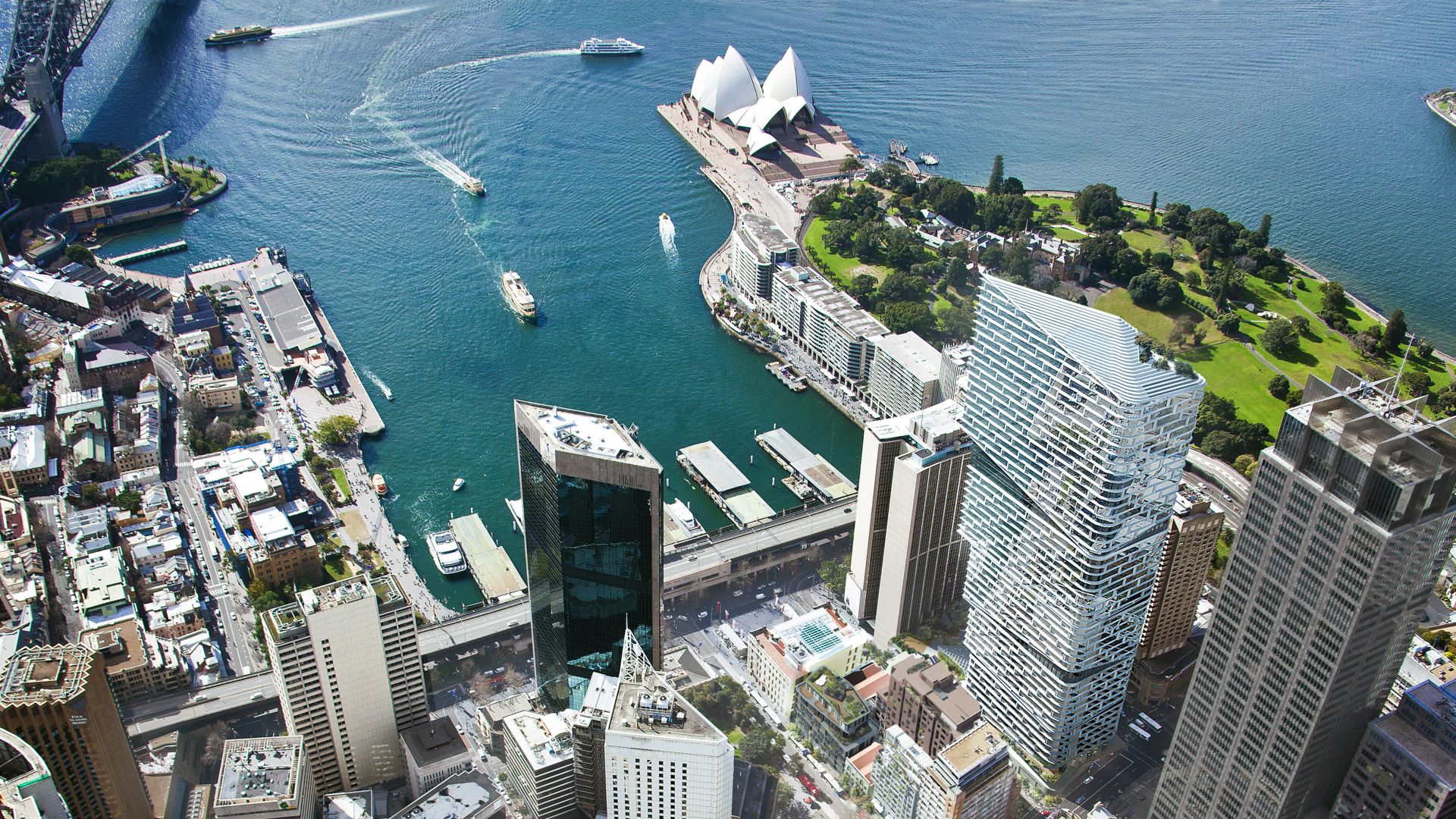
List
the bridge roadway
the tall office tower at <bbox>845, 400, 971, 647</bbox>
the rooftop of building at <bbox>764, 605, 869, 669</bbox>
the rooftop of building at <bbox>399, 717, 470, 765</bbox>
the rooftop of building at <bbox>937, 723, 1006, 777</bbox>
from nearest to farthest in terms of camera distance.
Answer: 1. the rooftop of building at <bbox>937, 723, 1006, 777</bbox>
2. the rooftop of building at <bbox>399, 717, 470, 765</bbox>
3. the bridge roadway
4. the tall office tower at <bbox>845, 400, 971, 647</bbox>
5. the rooftop of building at <bbox>764, 605, 869, 669</bbox>

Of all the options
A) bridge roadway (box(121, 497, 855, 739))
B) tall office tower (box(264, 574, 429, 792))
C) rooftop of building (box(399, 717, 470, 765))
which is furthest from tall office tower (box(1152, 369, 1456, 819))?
tall office tower (box(264, 574, 429, 792))

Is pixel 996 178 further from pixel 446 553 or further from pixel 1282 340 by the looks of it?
pixel 446 553

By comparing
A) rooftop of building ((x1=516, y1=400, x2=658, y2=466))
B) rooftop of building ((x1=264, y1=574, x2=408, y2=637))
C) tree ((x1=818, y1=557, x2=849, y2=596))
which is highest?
rooftop of building ((x1=516, y1=400, x2=658, y2=466))

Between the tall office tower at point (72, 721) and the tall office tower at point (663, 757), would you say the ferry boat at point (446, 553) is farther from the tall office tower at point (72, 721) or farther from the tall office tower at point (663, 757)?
the tall office tower at point (663, 757)

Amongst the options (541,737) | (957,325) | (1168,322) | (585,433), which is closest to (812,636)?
(541,737)

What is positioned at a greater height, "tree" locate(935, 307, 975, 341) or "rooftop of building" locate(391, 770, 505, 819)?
"tree" locate(935, 307, 975, 341)

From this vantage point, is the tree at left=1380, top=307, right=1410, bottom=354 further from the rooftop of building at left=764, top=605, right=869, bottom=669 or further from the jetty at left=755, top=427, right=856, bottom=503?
the rooftop of building at left=764, top=605, right=869, bottom=669

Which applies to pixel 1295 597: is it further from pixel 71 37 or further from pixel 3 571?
pixel 71 37

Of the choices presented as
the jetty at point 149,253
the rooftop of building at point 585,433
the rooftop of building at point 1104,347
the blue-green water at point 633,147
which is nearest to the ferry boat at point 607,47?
the blue-green water at point 633,147
